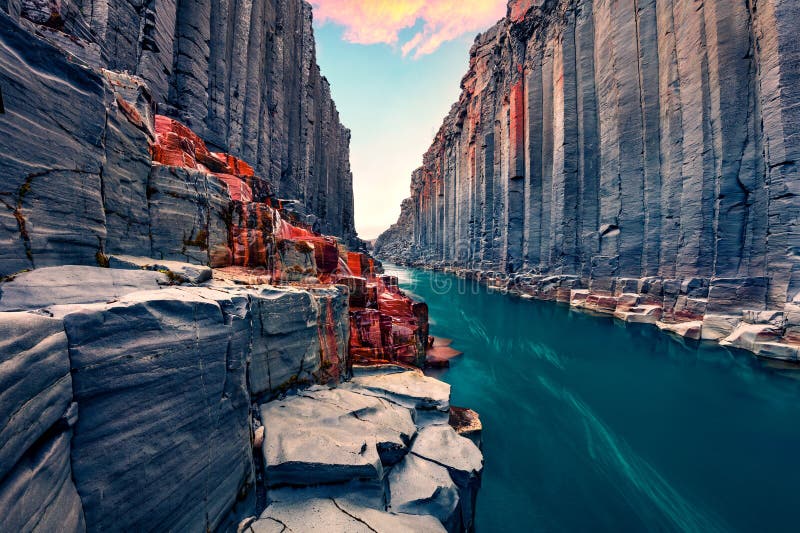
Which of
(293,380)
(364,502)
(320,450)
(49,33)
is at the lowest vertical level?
(364,502)

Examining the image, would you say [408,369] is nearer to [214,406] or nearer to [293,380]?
[293,380]

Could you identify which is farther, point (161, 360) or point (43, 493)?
point (161, 360)

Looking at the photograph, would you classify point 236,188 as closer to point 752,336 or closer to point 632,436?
point 632,436

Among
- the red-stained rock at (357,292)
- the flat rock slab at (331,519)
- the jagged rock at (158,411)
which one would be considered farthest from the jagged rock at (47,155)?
the red-stained rock at (357,292)

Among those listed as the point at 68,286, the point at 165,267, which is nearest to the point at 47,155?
the point at 68,286

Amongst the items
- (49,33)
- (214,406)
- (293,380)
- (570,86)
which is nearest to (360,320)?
(293,380)

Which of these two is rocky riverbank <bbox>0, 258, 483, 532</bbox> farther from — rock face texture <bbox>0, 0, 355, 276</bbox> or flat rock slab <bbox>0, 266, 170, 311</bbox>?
A: rock face texture <bbox>0, 0, 355, 276</bbox>
